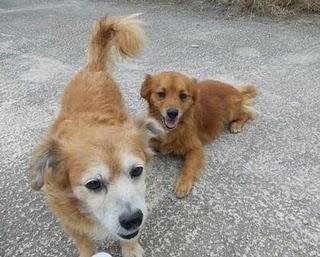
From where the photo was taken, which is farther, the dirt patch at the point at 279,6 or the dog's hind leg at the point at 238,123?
the dirt patch at the point at 279,6

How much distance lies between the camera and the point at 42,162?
2080mm

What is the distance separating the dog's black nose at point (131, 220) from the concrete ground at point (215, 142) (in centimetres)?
51

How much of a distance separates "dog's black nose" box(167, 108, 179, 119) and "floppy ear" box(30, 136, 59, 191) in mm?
1169

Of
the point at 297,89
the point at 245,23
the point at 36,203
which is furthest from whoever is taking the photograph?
the point at 245,23

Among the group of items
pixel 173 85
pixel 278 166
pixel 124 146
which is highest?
pixel 124 146

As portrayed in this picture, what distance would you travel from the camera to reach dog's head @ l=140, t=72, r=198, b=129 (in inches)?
122

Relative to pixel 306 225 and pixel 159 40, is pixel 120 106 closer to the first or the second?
pixel 306 225

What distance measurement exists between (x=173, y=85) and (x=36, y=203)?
1292 mm

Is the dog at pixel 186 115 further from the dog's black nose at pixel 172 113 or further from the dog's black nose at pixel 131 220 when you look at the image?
the dog's black nose at pixel 131 220

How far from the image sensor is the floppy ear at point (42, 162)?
207cm

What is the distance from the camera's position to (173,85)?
10.4ft

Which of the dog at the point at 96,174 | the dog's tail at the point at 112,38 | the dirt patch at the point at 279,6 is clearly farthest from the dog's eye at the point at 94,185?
the dirt patch at the point at 279,6

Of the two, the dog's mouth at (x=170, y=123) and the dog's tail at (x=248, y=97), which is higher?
the dog's mouth at (x=170, y=123)

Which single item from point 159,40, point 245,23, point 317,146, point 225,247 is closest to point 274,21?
point 245,23
